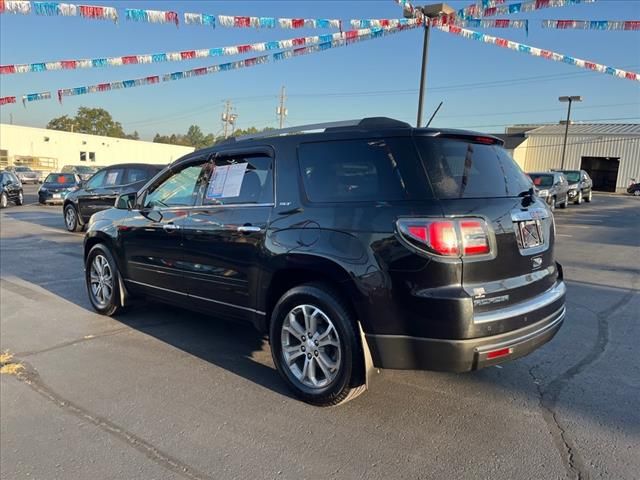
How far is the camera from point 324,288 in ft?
11.0

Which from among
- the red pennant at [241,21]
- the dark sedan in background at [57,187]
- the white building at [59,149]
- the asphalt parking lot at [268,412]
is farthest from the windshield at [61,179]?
the white building at [59,149]

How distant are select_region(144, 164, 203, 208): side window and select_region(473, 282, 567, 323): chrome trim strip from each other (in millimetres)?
2694

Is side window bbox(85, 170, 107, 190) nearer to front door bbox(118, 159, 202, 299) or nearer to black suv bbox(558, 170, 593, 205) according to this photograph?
front door bbox(118, 159, 202, 299)

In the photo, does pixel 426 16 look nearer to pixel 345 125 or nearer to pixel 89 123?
pixel 345 125

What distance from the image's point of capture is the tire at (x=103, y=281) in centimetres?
542

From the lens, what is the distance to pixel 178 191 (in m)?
4.73

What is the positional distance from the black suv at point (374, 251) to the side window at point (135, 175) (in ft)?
30.4

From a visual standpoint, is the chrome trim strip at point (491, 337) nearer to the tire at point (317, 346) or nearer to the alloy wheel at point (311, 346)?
the tire at point (317, 346)

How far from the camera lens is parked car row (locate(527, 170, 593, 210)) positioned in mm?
19172

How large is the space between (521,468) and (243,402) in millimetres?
1837

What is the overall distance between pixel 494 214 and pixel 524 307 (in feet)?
2.05

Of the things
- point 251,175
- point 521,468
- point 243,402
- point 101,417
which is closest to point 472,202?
point 521,468

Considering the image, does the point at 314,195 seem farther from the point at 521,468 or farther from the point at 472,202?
the point at 521,468

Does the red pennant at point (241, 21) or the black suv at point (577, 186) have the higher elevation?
the red pennant at point (241, 21)
